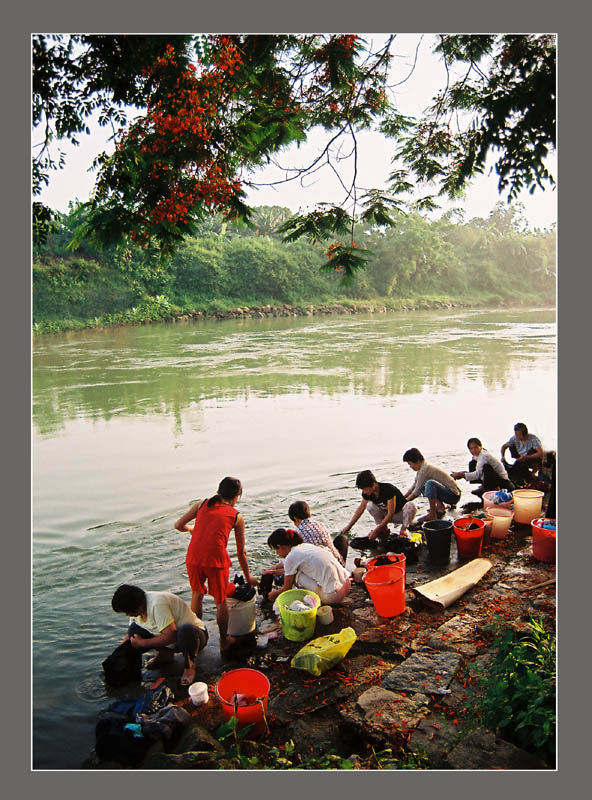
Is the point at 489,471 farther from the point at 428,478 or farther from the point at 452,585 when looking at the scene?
the point at 452,585

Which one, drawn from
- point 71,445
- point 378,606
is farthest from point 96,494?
point 378,606

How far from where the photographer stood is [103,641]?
3531 millimetres

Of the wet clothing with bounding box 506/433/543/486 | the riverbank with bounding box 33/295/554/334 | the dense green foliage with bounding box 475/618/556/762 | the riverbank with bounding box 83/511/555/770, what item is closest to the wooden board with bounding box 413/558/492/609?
the riverbank with bounding box 83/511/555/770

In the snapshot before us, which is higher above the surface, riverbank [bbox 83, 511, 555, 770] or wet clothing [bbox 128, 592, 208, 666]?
wet clothing [bbox 128, 592, 208, 666]

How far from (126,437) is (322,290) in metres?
3.49

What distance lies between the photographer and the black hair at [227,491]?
10.4 ft

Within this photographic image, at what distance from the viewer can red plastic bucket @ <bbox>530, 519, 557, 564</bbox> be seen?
3859mm

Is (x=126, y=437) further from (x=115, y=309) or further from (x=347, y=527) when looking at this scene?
(x=347, y=527)

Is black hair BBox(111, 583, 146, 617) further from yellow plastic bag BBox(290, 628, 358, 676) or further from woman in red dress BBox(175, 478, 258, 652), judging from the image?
yellow plastic bag BBox(290, 628, 358, 676)

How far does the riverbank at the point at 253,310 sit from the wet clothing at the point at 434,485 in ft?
11.7

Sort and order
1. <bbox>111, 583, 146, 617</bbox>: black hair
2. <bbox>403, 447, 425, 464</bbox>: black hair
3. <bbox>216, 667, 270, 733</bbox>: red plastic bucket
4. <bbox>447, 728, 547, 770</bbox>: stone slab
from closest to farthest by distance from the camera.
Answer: <bbox>447, 728, 547, 770</bbox>: stone slab < <bbox>216, 667, 270, 733</bbox>: red plastic bucket < <bbox>111, 583, 146, 617</bbox>: black hair < <bbox>403, 447, 425, 464</bbox>: black hair

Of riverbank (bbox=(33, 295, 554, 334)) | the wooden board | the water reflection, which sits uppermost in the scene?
riverbank (bbox=(33, 295, 554, 334))

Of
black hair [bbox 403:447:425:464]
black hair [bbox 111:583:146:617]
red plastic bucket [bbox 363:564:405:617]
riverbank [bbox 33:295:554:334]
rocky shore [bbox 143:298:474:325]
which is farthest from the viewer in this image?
rocky shore [bbox 143:298:474:325]

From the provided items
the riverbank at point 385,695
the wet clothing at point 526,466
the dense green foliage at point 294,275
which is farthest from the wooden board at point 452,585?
the dense green foliage at point 294,275
